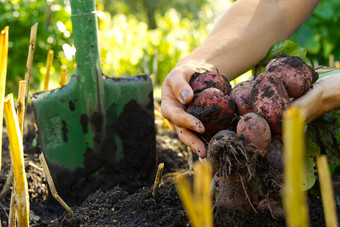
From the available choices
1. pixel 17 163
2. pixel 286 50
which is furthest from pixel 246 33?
pixel 17 163

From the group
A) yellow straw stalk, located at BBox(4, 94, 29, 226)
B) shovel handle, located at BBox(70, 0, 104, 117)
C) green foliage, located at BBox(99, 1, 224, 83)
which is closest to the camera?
yellow straw stalk, located at BBox(4, 94, 29, 226)

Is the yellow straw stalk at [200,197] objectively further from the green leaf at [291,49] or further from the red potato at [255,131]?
the green leaf at [291,49]

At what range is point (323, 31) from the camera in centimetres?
448

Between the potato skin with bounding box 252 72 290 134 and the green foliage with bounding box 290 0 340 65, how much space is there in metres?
3.08

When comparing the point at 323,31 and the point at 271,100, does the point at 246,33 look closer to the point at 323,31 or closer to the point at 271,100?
the point at 271,100

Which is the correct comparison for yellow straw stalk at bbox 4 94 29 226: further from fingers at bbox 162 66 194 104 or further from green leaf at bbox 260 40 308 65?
green leaf at bbox 260 40 308 65

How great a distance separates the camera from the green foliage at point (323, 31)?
14.4 ft

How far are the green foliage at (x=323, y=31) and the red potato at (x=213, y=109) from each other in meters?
3.10

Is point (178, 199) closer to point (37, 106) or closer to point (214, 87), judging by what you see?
point (214, 87)

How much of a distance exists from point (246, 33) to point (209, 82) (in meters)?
0.61

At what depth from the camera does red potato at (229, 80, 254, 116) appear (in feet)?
4.80

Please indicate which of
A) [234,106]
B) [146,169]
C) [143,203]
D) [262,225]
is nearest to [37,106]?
[146,169]

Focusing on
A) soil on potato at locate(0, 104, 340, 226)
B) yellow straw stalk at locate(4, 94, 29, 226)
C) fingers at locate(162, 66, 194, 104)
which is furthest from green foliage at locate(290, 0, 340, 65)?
yellow straw stalk at locate(4, 94, 29, 226)

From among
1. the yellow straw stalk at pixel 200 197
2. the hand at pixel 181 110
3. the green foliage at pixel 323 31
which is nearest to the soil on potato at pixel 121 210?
the hand at pixel 181 110
